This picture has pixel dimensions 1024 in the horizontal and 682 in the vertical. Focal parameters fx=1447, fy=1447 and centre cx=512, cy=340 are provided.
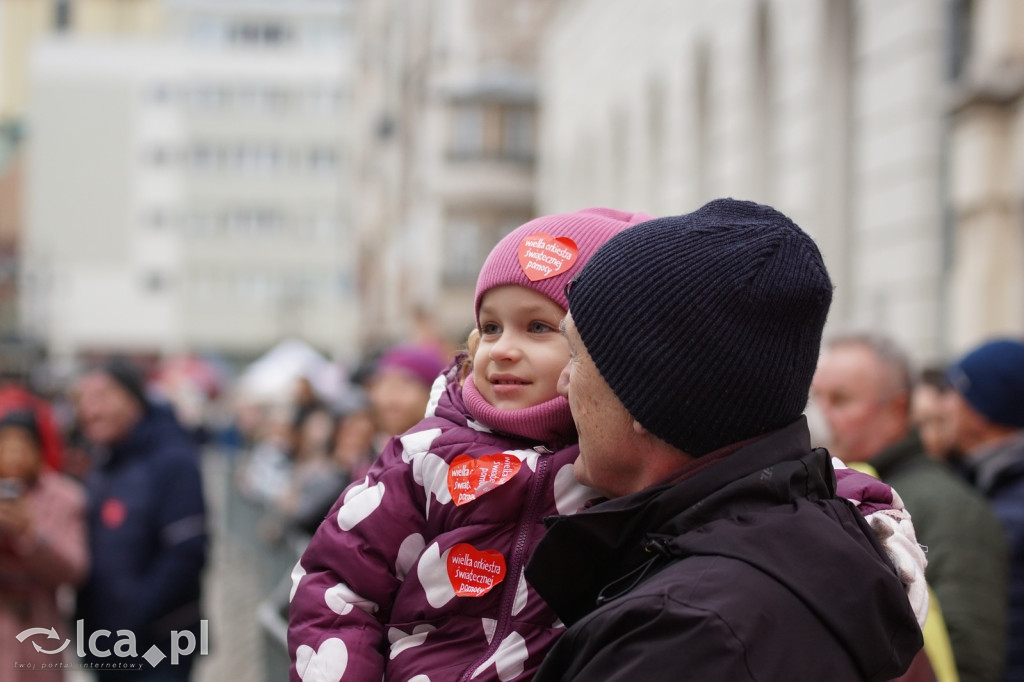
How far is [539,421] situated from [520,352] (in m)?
0.15

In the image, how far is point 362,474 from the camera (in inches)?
152

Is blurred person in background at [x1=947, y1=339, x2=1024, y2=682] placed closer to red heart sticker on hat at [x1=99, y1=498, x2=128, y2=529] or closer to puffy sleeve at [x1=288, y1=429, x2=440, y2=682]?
puffy sleeve at [x1=288, y1=429, x2=440, y2=682]

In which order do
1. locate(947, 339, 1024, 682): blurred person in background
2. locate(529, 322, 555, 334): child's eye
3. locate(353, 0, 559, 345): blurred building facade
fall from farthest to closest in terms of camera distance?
locate(353, 0, 559, 345): blurred building facade → locate(947, 339, 1024, 682): blurred person in background → locate(529, 322, 555, 334): child's eye

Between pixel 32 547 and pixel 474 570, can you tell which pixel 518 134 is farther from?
pixel 474 570

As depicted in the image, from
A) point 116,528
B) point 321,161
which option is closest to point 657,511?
point 116,528

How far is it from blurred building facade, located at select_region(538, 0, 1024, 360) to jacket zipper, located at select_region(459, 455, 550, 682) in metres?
2.93

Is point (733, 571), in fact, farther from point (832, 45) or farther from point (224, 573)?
point (224, 573)

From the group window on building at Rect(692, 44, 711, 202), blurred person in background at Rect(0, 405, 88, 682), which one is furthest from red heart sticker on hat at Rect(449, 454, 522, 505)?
window on building at Rect(692, 44, 711, 202)

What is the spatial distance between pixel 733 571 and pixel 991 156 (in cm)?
1016

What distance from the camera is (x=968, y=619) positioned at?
14.3ft

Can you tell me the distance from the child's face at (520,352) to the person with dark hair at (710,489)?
0.41 meters

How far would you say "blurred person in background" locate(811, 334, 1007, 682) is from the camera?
4367 mm

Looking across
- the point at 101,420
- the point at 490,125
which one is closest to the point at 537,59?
the point at 490,125

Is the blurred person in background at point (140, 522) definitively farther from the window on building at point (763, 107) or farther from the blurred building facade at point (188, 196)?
the blurred building facade at point (188, 196)
